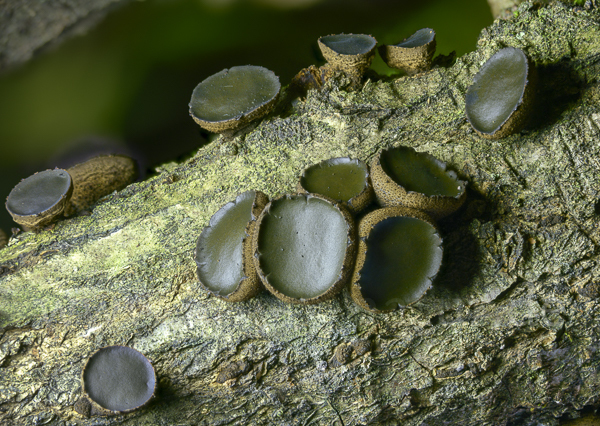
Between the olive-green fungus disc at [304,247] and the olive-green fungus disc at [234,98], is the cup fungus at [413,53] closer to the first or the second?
the olive-green fungus disc at [234,98]

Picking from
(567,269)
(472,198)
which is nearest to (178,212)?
(472,198)

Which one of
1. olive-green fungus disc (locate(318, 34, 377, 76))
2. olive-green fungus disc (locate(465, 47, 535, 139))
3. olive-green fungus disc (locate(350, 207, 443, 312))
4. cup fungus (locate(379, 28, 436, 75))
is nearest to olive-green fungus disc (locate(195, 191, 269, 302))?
olive-green fungus disc (locate(350, 207, 443, 312))

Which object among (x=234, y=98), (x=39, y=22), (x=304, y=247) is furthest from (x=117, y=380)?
(x=39, y=22)

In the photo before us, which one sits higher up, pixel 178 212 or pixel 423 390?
pixel 178 212

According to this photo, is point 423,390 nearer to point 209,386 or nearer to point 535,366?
point 535,366

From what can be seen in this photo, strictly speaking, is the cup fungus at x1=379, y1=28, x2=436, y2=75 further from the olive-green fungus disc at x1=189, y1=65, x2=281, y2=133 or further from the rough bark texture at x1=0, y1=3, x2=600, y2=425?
the olive-green fungus disc at x1=189, y1=65, x2=281, y2=133

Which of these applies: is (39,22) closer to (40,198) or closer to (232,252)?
(40,198)

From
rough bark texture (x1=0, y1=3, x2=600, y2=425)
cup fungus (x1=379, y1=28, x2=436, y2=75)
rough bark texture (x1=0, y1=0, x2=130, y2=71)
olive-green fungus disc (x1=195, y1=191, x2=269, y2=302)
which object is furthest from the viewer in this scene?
cup fungus (x1=379, y1=28, x2=436, y2=75)

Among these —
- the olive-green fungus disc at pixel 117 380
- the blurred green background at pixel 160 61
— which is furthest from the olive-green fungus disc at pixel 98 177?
the olive-green fungus disc at pixel 117 380

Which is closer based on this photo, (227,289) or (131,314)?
(227,289)
